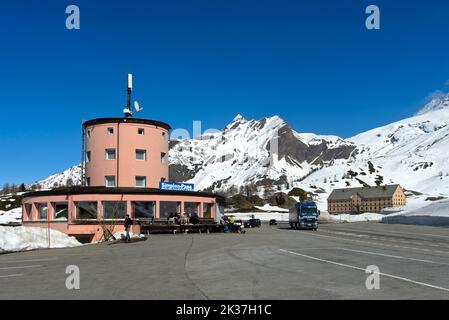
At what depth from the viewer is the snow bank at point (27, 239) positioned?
26.7m

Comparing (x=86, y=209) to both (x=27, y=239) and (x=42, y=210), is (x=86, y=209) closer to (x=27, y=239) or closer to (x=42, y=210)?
(x=42, y=210)

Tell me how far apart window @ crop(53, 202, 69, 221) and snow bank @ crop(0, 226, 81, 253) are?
12.3 metres

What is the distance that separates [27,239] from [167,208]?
23.5 meters

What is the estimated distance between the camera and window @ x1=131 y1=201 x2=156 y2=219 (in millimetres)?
45781

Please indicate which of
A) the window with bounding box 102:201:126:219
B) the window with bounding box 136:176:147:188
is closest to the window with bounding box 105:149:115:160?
the window with bounding box 136:176:147:188

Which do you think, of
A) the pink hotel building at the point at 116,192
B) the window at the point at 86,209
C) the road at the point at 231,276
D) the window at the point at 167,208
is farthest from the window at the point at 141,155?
the road at the point at 231,276

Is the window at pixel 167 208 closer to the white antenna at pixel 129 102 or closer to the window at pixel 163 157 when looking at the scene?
the window at pixel 163 157

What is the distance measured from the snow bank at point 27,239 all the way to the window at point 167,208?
59.9 feet

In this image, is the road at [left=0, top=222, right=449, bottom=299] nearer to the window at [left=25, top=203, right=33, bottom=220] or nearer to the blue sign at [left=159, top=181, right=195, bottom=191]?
the blue sign at [left=159, top=181, right=195, bottom=191]
